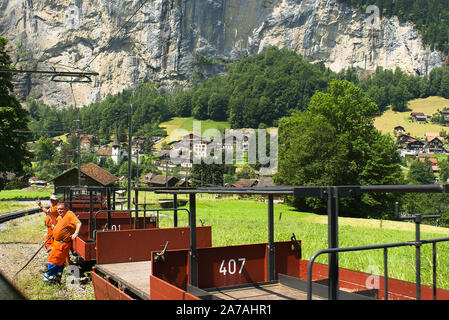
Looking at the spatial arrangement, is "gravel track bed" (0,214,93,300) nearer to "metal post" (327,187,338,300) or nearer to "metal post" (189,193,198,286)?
"metal post" (189,193,198,286)

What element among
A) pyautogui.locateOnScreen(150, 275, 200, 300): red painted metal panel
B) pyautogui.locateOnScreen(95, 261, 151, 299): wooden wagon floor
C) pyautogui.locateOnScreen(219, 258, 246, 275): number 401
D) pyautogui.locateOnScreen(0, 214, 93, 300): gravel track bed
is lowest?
pyautogui.locateOnScreen(0, 214, 93, 300): gravel track bed

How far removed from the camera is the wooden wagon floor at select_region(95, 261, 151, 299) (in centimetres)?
695

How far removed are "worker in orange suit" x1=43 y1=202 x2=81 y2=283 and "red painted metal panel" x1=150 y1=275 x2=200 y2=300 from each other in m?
4.25

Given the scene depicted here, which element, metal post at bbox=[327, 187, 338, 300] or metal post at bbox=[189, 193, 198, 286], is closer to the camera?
metal post at bbox=[327, 187, 338, 300]

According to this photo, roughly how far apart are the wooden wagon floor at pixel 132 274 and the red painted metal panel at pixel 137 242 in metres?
0.24

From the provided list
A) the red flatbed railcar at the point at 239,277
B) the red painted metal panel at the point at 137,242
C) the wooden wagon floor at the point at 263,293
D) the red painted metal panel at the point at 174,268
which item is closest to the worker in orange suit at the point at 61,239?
the red painted metal panel at the point at 137,242

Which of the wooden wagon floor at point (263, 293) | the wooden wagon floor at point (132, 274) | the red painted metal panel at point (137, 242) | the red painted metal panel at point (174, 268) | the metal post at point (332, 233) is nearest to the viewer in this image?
the metal post at point (332, 233)

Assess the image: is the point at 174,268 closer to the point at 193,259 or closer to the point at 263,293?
the point at 193,259

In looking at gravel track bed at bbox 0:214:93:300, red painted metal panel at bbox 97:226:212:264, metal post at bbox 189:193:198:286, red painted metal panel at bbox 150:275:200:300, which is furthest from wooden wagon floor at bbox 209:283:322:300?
red painted metal panel at bbox 97:226:212:264

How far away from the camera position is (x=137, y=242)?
10609 mm

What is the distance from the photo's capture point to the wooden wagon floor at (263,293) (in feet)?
22.3

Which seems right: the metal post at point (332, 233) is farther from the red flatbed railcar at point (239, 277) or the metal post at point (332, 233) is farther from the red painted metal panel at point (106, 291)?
the red painted metal panel at point (106, 291)
